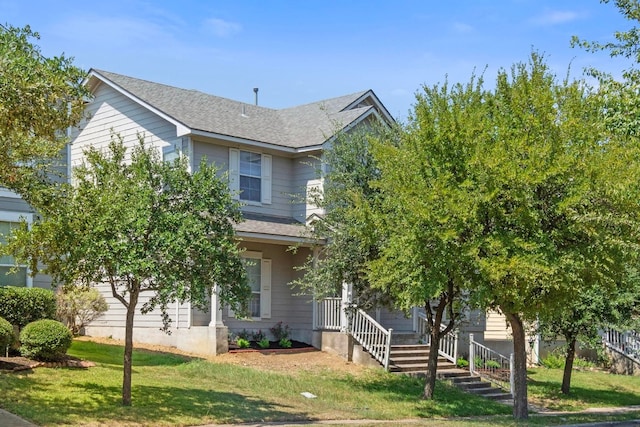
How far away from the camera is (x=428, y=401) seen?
64.2 feet

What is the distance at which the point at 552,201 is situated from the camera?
15414mm

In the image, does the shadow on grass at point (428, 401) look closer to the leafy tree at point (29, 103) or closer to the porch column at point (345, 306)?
the porch column at point (345, 306)

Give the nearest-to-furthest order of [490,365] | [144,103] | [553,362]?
[144,103] → [490,365] → [553,362]

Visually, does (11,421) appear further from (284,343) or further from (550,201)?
(284,343)

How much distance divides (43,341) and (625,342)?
2249 cm

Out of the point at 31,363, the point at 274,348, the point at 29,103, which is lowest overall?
the point at 274,348

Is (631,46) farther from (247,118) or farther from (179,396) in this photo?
(247,118)

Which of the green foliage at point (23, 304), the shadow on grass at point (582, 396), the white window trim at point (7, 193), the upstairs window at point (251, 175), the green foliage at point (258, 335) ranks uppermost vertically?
the upstairs window at point (251, 175)

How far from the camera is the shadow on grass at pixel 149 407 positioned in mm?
13406

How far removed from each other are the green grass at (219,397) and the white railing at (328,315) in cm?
252

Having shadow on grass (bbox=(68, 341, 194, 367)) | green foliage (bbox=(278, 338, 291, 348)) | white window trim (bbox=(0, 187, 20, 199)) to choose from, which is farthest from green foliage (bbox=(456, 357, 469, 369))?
white window trim (bbox=(0, 187, 20, 199))

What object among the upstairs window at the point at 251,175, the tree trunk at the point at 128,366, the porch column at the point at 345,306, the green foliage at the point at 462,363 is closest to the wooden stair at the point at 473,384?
the green foliage at the point at 462,363

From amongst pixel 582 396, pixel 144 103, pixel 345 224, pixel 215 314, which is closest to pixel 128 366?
pixel 345 224

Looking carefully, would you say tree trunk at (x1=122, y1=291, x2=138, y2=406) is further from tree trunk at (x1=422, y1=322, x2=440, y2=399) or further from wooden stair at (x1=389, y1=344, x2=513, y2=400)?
wooden stair at (x1=389, y1=344, x2=513, y2=400)
